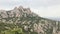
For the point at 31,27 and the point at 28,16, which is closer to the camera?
the point at 31,27

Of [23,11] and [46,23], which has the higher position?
[23,11]

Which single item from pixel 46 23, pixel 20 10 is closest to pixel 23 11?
pixel 20 10

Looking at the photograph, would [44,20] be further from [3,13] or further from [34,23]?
[3,13]

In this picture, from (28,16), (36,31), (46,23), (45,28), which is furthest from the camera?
(28,16)

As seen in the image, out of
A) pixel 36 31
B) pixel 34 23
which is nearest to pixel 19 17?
pixel 34 23

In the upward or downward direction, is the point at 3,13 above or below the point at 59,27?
above

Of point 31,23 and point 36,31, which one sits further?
point 31,23

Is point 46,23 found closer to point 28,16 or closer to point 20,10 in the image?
point 28,16

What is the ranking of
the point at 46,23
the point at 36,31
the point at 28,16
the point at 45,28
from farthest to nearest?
1. the point at 28,16
2. the point at 46,23
3. the point at 45,28
4. the point at 36,31

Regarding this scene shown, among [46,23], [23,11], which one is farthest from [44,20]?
[23,11]
